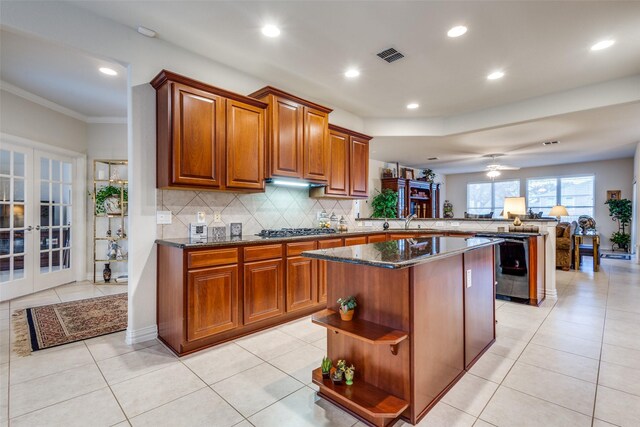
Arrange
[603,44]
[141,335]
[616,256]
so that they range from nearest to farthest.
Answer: [141,335], [603,44], [616,256]

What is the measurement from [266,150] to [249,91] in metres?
0.87

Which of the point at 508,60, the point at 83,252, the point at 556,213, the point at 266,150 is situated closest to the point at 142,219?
the point at 266,150

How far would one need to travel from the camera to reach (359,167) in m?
4.66

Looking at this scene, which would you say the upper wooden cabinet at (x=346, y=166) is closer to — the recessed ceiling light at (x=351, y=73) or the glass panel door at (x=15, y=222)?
the recessed ceiling light at (x=351, y=73)

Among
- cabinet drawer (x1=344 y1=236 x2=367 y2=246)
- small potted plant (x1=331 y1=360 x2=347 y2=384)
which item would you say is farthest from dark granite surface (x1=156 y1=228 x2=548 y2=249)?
small potted plant (x1=331 y1=360 x2=347 y2=384)

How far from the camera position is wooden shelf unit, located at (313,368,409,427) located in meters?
1.51

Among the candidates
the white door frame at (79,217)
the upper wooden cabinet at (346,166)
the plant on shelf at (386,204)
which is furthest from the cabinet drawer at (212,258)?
the plant on shelf at (386,204)

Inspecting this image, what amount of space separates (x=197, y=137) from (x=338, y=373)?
2298 mm

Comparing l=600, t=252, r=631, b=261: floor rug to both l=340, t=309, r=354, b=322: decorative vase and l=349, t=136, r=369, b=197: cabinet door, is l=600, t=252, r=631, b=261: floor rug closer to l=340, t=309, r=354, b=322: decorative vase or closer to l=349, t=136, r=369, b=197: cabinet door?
l=349, t=136, r=369, b=197: cabinet door

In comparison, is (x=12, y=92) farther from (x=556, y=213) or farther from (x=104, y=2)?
(x=556, y=213)

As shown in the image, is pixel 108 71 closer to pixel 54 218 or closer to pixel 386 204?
pixel 54 218

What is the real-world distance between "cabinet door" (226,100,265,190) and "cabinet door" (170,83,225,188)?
0.09 meters

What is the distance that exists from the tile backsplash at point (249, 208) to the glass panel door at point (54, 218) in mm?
2939

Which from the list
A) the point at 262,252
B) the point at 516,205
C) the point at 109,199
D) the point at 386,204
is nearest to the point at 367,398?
the point at 262,252
